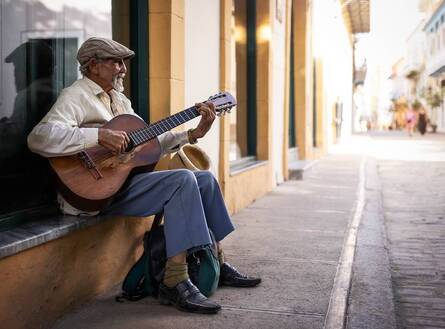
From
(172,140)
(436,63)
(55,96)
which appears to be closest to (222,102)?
(172,140)

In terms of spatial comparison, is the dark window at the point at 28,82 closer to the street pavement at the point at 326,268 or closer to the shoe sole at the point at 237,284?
the street pavement at the point at 326,268

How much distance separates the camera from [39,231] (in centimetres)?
323

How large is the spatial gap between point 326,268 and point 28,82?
244cm

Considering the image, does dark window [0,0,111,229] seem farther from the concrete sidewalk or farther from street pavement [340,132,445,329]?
street pavement [340,132,445,329]

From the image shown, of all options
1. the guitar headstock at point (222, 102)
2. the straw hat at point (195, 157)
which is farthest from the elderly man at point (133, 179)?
the straw hat at point (195, 157)

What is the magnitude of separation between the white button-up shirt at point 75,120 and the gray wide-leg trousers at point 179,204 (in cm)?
24

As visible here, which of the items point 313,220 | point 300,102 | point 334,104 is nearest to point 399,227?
point 313,220

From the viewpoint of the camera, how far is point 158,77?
4.80 metres

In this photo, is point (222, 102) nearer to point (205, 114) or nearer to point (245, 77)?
point (205, 114)

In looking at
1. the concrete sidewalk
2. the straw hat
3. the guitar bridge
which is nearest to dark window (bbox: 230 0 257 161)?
the concrete sidewalk

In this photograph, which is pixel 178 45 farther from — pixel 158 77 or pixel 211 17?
pixel 211 17

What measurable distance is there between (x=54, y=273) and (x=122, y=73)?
1.24 meters

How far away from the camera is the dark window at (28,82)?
11.2 feet

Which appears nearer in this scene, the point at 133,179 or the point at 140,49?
the point at 133,179
